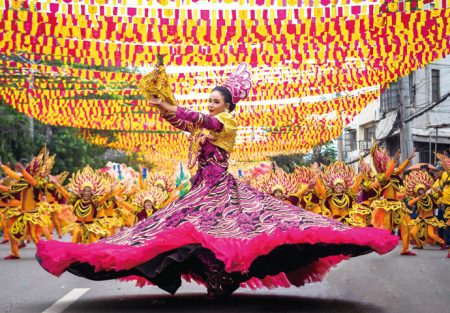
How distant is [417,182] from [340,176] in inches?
97.3

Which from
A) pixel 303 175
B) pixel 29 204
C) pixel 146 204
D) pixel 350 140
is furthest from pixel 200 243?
pixel 350 140

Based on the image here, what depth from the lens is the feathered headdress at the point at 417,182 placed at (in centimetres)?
2005

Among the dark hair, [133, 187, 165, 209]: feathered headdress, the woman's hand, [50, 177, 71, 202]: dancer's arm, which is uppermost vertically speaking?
the dark hair

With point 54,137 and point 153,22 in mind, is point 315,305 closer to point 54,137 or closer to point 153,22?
point 153,22

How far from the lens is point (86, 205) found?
16219 millimetres

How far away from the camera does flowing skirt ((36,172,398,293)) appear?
7.88 m

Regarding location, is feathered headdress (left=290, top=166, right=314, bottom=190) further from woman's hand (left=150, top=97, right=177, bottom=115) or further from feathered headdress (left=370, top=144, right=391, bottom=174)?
woman's hand (left=150, top=97, right=177, bottom=115)

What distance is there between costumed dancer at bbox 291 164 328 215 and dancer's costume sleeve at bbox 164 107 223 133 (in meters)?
9.97

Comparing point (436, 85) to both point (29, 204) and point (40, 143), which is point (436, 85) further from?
point (29, 204)

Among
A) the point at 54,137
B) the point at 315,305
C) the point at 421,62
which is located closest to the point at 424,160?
the point at 54,137

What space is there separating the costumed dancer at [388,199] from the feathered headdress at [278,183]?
1543 mm

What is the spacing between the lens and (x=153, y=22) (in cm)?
1580

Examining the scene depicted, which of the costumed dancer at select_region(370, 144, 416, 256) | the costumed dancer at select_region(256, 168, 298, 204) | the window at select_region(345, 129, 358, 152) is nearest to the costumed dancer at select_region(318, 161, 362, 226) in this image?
the costumed dancer at select_region(256, 168, 298, 204)

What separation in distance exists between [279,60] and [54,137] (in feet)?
66.9
